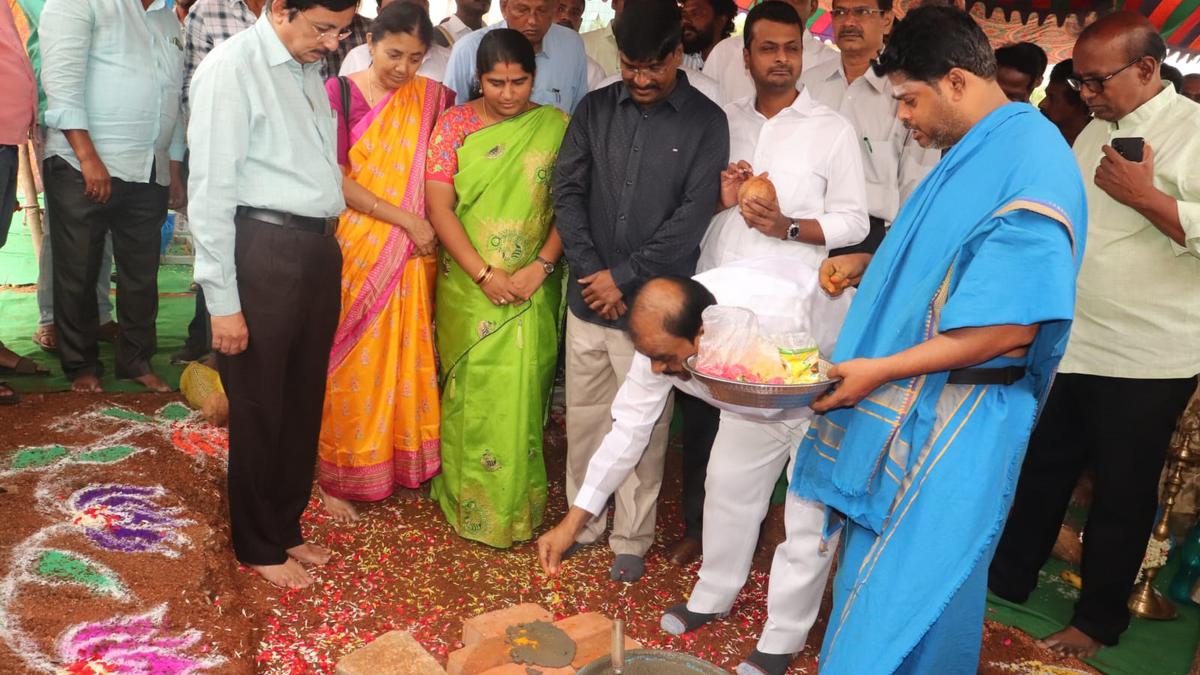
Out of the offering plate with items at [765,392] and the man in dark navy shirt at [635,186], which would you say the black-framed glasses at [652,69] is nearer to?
the man in dark navy shirt at [635,186]

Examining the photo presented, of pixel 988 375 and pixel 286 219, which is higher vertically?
pixel 988 375

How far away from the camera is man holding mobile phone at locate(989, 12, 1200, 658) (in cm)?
295

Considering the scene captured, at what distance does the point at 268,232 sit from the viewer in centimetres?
288

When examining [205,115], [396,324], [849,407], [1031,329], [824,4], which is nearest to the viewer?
[1031,329]

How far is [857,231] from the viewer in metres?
3.16

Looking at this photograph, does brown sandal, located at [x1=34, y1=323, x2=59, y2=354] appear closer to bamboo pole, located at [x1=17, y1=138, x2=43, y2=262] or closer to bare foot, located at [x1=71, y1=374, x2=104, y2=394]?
bamboo pole, located at [x1=17, y1=138, x2=43, y2=262]

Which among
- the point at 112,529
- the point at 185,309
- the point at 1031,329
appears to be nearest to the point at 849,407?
the point at 1031,329

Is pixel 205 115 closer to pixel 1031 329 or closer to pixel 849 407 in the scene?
pixel 849 407

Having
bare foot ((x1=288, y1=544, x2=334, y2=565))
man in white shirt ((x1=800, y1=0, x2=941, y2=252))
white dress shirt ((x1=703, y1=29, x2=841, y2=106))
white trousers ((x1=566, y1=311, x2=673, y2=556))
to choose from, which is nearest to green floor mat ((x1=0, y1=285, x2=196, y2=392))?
bare foot ((x1=288, y1=544, x2=334, y2=565))

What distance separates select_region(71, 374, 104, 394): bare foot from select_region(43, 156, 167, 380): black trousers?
3 cm

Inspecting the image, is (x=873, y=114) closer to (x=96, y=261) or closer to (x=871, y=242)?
(x=871, y=242)

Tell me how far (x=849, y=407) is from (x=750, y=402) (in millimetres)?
288

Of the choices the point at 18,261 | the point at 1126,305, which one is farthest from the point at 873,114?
the point at 18,261

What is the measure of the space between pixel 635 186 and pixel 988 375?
1612 mm
